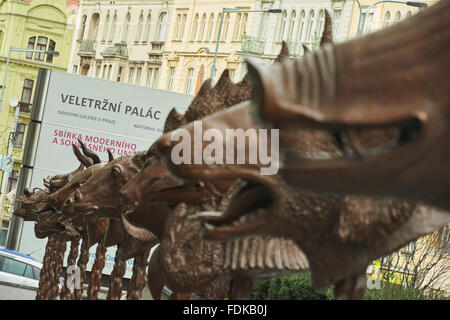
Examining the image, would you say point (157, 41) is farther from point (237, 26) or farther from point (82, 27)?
point (82, 27)

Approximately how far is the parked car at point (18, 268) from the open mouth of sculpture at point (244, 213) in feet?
71.5

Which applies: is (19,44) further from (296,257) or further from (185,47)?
(296,257)

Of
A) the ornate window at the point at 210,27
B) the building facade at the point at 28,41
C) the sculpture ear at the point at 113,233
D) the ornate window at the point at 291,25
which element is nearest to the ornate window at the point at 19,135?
the building facade at the point at 28,41

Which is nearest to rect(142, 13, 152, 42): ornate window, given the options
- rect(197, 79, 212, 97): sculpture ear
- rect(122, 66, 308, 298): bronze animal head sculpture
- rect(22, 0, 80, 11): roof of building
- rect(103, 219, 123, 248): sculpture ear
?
rect(22, 0, 80, 11): roof of building

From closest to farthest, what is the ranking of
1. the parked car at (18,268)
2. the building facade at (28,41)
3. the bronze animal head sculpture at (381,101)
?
1. the bronze animal head sculpture at (381,101)
2. the parked car at (18,268)
3. the building facade at (28,41)

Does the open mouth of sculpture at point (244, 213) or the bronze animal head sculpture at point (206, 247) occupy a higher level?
the bronze animal head sculpture at point (206, 247)

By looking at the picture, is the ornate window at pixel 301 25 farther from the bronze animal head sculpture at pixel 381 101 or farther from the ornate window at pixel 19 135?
the bronze animal head sculpture at pixel 381 101

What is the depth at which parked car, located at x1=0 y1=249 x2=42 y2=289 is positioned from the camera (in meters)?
24.0

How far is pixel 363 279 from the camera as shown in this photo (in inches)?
135

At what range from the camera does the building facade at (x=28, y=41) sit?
250 feet

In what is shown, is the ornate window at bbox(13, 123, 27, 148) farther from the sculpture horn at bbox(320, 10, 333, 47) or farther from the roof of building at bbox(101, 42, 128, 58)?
the sculpture horn at bbox(320, 10, 333, 47)

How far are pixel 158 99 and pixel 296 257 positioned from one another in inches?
779

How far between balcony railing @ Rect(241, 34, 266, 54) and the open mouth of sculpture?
5348cm

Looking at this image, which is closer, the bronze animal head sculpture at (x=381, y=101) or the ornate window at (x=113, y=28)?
the bronze animal head sculpture at (x=381, y=101)
